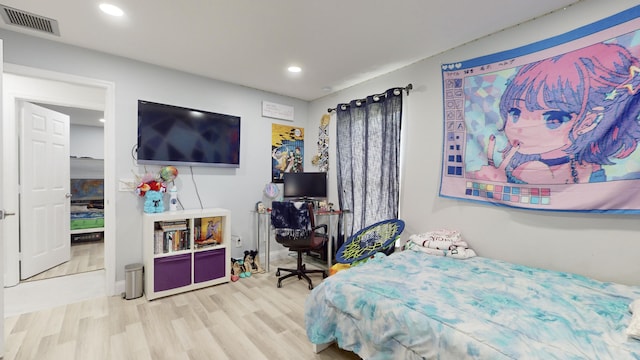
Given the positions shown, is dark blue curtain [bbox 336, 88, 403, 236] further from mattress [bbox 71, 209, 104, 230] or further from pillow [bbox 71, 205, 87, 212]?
pillow [bbox 71, 205, 87, 212]

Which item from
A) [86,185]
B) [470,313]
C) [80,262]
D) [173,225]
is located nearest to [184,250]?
[173,225]

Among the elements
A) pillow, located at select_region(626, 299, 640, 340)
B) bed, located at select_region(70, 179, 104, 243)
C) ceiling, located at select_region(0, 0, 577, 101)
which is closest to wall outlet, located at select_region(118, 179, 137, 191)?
ceiling, located at select_region(0, 0, 577, 101)

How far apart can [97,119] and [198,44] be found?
4.52 metres

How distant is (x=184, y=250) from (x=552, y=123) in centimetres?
347

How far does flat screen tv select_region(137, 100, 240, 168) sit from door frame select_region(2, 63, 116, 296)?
28 centimetres

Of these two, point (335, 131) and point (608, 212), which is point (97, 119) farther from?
point (608, 212)

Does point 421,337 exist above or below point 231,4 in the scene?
below

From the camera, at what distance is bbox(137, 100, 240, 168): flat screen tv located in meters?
2.91

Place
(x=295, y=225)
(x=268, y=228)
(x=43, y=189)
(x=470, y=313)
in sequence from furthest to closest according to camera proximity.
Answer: (x=268, y=228), (x=43, y=189), (x=295, y=225), (x=470, y=313)

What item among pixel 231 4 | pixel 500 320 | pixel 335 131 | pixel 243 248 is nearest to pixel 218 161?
pixel 243 248

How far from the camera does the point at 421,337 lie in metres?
1.33

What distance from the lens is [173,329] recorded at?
218 centimetres

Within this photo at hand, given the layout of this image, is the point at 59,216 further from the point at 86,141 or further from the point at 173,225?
the point at 86,141

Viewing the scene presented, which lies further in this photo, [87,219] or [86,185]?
[86,185]
